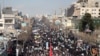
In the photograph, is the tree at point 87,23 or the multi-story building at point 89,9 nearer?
the tree at point 87,23

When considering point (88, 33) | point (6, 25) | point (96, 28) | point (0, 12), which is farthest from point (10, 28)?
point (88, 33)

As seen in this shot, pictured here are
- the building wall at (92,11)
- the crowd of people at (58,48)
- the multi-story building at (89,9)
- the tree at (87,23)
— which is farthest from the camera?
the multi-story building at (89,9)

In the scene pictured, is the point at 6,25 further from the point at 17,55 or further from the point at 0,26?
the point at 17,55

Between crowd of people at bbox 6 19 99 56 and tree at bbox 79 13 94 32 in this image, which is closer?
crowd of people at bbox 6 19 99 56

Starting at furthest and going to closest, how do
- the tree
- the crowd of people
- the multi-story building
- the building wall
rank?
1. the multi-story building
2. the building wall
3. the tree
4. the crowd of people

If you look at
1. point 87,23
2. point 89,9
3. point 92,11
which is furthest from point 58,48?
point 92,11

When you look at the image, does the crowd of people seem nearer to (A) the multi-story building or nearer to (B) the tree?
(B) the tree

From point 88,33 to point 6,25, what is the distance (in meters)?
15.6

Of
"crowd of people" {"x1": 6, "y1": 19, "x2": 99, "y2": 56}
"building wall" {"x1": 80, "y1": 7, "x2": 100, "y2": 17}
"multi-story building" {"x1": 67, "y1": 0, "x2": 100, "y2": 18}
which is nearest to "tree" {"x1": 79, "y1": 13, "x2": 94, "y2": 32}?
"crowd of people" {"x1": 6, "y1": 19, "x2": 99, "y2": 56}

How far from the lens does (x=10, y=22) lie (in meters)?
51.1

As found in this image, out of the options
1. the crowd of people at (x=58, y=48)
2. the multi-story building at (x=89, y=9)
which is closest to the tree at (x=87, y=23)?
the crowd of people at (x=58, y=48)

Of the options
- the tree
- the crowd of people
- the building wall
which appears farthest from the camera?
the building wall

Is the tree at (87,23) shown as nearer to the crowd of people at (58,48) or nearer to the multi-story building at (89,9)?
the crowd of people at (58,48)

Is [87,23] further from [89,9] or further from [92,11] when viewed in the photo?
[92,11]
